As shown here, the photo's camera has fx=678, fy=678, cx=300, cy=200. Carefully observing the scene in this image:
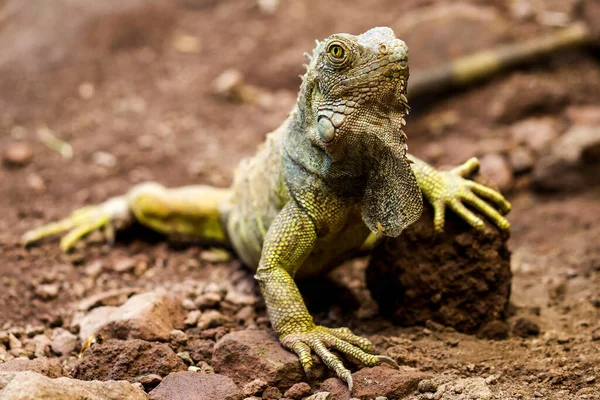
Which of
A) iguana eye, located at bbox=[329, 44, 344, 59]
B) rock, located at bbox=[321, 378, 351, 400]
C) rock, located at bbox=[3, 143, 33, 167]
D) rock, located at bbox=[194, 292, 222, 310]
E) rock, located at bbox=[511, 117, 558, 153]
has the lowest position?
rock, located at bbox=[321, 378, 351, 400]

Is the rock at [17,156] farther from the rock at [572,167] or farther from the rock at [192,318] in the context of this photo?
the rock at [572,167]

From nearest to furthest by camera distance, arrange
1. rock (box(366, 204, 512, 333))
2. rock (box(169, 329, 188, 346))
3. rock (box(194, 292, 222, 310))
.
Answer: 1. rock (box(169, 329, 188, 346))
2. rock (box(366, 204, 512, 333))
3. rock (box(194, 292, 222, 310))

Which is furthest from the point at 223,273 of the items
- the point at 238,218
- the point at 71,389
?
the point at 71,389

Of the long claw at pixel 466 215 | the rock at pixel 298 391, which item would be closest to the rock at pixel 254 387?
the rock at pixel 298 391

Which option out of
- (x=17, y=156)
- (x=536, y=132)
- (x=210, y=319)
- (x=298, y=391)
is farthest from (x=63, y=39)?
(x=298, y=391)

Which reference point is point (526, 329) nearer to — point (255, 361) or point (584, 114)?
point (255, 361)

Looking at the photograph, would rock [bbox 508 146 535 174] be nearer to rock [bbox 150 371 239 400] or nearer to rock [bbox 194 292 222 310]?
rock [bbox 194 292 222 310]

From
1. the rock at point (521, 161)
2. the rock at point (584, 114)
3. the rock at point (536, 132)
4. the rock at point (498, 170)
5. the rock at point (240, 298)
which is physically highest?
the rock at point (584, 114)

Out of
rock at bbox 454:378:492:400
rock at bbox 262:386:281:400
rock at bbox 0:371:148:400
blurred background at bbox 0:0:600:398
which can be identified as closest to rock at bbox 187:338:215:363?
rock at bbox 262:386:281:400
